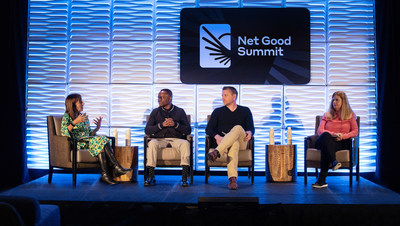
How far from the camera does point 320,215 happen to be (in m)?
3.74

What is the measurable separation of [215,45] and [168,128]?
159 cm

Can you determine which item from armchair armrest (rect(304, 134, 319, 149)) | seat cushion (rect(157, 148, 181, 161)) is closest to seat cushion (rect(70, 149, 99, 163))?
seat cushion (rect(157, 148, 181, 161))

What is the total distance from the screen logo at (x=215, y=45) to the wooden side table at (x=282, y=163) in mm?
1553

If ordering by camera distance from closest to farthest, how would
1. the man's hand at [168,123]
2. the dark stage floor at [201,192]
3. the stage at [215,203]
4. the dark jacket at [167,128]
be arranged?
the stage at [215,203], the dark stage floor at [201,192], the man's hand at [168,123], the dark jacket at [167,128]

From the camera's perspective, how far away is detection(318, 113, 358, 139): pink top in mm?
5372

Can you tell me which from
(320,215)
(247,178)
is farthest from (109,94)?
(320,215)

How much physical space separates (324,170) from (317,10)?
2.59 metres

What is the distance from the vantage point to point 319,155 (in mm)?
5254

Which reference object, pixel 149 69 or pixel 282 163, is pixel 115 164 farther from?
pixel 282 163
